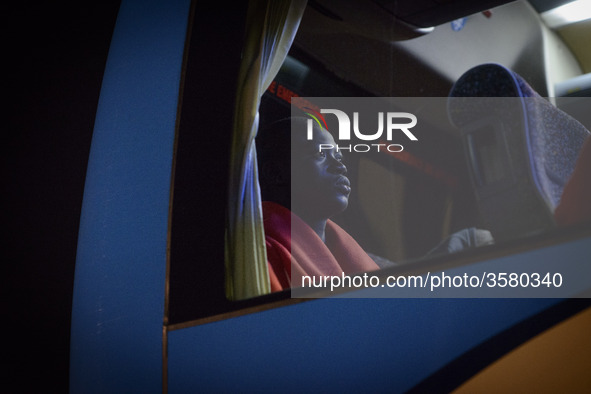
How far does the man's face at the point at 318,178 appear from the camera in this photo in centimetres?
129

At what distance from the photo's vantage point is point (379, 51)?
8.59 feet

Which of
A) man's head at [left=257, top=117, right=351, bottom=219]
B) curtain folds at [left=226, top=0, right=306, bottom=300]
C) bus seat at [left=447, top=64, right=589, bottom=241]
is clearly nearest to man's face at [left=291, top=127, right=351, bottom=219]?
man's head at [left=257, top=117, right=351, bottom=219]

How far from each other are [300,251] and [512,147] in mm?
641

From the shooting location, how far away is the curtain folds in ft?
3.03

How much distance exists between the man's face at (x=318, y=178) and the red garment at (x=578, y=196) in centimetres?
63

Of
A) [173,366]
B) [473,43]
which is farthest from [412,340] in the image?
[473,43]

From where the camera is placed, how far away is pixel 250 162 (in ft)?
3.29

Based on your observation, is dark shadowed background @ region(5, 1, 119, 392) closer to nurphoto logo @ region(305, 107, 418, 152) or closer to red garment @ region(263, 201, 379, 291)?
red garment @ region(263, 201, 379, 291)

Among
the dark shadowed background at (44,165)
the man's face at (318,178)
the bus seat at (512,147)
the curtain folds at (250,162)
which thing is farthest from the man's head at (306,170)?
the dark shadowed background at (44,165)

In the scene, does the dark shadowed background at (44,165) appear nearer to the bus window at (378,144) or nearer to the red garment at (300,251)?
the bus window at (378,144)

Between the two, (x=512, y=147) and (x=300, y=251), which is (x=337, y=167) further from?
(x=512, y=147)

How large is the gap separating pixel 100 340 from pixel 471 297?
2.88 feet

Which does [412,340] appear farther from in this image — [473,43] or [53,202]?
[473,43]

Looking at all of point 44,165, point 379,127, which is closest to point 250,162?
point 379,127
